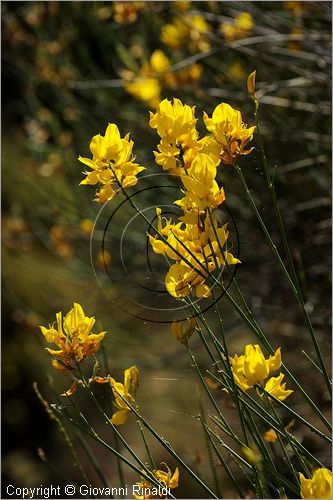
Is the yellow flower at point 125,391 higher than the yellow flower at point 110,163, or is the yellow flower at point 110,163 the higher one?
the yellow flower at point 110,163

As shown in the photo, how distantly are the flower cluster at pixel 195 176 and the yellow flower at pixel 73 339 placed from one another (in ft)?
0.39

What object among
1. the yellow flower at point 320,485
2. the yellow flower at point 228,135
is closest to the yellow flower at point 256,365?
the yellow flower at point 320,485

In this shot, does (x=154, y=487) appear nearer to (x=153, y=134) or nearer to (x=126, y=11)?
(x=126, y=11)

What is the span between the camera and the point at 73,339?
863 millimetres

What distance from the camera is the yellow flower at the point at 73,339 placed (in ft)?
2.82

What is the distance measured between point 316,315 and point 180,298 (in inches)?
63.1

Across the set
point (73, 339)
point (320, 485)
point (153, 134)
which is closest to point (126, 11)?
point (153, 134)

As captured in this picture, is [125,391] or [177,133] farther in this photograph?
[125,391]

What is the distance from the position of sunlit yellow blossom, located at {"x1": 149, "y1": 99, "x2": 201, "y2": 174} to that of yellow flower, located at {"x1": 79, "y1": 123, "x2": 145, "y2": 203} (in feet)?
0.13

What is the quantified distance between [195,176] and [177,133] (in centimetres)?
6

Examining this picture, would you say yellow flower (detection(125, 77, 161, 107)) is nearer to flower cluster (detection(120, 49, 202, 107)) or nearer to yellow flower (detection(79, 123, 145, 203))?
flower cluster (detection(120, 49, 202, 107))

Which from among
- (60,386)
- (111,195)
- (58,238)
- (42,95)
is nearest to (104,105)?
(42,95)

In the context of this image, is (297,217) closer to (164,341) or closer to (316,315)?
(316,315)

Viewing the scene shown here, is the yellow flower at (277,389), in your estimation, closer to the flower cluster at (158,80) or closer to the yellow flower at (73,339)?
the yellow flower at (73,339)
